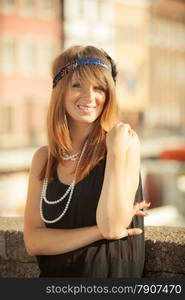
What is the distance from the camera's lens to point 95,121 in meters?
2.43

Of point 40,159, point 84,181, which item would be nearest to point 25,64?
point 40,159

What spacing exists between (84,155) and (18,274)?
1.11m

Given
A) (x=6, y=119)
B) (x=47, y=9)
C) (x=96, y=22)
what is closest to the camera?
(x=6, y=119)

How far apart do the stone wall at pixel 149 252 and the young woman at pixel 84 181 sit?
0.40 m

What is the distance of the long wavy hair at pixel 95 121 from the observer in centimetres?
232

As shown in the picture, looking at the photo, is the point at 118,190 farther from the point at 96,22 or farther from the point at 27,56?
the point at 96,22

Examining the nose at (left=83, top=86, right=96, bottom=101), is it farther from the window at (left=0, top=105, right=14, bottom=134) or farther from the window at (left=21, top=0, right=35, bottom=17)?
the window at (left=21, top=0, right=35, bottom=17)

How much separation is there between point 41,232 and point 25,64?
42838 mm

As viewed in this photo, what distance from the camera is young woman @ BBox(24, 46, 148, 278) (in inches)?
86.0

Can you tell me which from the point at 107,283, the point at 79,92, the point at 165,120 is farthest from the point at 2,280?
the point at 165,120

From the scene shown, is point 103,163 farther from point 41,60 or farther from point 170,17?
point 170,17

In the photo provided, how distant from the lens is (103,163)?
2.30m

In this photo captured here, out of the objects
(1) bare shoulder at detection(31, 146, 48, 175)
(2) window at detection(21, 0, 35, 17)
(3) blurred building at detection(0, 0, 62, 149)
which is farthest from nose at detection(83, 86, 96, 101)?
(2) window at detection(21, 0, 35, 17)

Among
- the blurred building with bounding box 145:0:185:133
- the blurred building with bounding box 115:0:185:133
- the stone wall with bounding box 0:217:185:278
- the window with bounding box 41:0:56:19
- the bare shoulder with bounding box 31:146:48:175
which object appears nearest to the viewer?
the bare shoulder with bounding box 31:146:48:175
